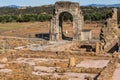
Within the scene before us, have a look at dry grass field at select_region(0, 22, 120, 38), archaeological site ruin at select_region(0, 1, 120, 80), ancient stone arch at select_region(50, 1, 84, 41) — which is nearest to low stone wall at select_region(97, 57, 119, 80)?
archaeological site ruin at select_region(0, 1, 120, 80)

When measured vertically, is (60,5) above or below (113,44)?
above

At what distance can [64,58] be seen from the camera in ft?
96.1

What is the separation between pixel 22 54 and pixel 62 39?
16971 millimetres

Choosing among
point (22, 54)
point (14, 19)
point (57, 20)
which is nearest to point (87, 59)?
point (22, 54)

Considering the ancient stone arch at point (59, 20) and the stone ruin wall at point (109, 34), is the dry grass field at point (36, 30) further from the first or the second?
the stone ruin wall at point (109, 34)

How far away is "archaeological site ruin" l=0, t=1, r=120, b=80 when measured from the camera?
66.5 feet

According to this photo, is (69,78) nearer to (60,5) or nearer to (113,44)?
(113,44)

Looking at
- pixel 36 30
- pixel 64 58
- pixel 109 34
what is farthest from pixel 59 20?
pixel 64 58

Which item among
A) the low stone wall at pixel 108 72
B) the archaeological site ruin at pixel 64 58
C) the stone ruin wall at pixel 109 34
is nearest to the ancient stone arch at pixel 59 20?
the archaeological site ruin at pixel 64 58

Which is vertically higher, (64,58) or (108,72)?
(108,72)

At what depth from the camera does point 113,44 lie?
1484 inches

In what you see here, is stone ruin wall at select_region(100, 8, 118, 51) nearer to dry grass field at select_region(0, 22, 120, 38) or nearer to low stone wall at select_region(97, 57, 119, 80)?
low stone wall at select_region(97, 57, 119, 80)

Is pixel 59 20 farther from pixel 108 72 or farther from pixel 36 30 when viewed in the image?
pixel 108 72

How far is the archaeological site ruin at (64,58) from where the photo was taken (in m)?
20.3
